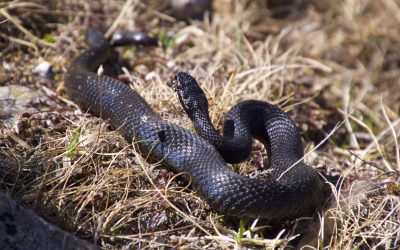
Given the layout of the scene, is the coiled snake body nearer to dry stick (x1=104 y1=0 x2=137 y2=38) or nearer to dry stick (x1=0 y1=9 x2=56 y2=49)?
dry stick (x1=0 y1=9 x2=56 y2=49)

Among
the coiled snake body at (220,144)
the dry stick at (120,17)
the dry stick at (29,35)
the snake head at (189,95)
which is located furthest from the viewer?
the dry stick at (120,17)

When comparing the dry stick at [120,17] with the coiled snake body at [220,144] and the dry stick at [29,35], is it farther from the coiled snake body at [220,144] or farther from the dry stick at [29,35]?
the coiled snake body at [220,144]

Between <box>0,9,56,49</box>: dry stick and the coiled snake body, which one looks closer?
the coiled snake body

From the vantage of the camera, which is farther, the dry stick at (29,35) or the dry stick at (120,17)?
the dry stick at (120,17)

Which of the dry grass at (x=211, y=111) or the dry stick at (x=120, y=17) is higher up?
the dry stick at (x=120, y=17)

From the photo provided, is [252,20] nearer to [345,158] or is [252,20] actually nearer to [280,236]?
[345,158]

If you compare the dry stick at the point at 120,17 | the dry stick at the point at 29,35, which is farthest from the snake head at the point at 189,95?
the dry stick at the point at 29,35

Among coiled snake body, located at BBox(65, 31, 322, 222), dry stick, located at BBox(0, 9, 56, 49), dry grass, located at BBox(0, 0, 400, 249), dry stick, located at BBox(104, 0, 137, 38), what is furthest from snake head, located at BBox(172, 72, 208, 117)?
dry stick, located at BBox(0, 9, 56, 49)

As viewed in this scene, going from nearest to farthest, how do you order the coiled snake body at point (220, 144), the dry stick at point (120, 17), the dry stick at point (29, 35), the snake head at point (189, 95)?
the coiled snake body at point (220, 144)
the snake head at point (189, 95)
the dry stick at point (29, 35)
the dry stick at point (120, 17)

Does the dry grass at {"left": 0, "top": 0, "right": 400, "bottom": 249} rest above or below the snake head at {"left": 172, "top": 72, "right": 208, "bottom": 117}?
below

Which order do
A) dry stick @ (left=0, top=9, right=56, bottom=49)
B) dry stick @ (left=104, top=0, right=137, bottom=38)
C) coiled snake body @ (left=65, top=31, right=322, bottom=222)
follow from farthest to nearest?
1. dry stick @ (left=104, top=0, right=137, bottom=38)
2. dry stick @ (left=0, top=9, right=56, bottom=49)
3. coiled snake body @ (left=65, top=31, right=322, bottom=222)
